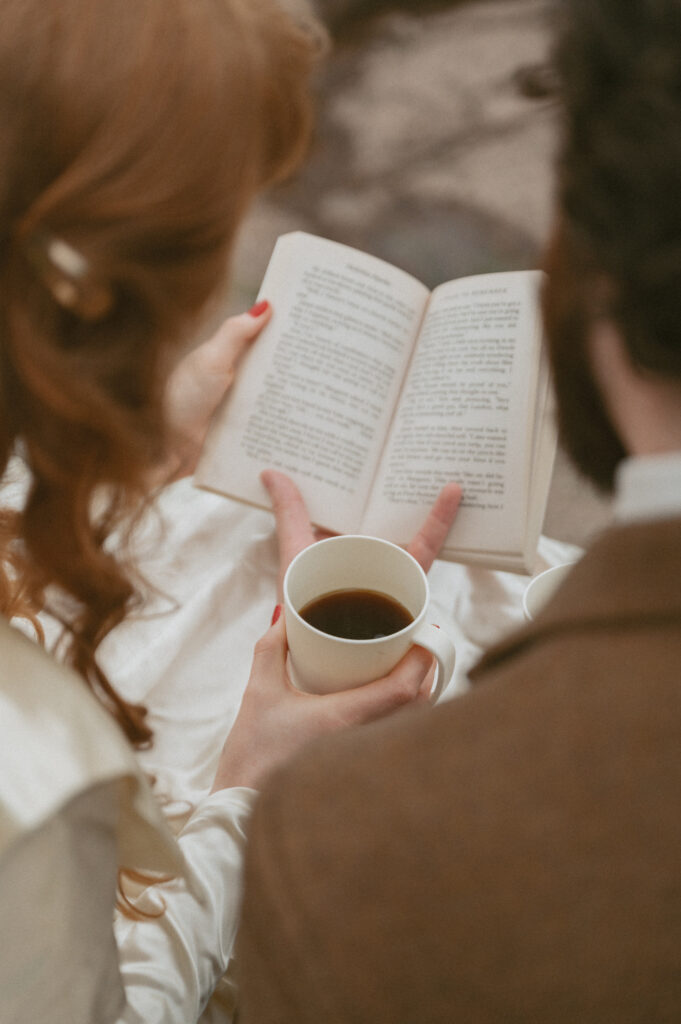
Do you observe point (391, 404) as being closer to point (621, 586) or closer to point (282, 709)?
point (282, 709)

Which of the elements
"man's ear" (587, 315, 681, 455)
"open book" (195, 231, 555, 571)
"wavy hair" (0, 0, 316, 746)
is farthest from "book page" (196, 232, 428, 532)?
"man's ear" (587, 315, 681, 455)

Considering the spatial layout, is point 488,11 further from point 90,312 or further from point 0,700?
point 0,700

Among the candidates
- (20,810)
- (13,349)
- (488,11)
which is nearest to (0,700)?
(20,810)

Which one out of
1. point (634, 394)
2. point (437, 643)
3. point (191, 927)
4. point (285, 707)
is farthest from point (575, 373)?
point (191, 927)

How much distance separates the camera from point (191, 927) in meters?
0.54

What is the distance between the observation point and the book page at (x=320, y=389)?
717 mm

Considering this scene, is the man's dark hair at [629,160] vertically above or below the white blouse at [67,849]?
above

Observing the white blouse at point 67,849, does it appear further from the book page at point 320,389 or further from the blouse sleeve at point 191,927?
the book page at point 320,389

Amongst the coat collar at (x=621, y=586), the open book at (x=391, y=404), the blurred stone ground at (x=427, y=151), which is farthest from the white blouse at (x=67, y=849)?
the blurred stone ground at (x=427, y=151)

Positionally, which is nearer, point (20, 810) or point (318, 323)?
point (20, 810)

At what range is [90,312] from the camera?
1.27 feet

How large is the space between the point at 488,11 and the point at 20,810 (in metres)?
2.01

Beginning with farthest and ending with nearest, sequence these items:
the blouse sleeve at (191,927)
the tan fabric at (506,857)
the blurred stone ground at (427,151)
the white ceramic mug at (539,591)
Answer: the blurred stone ground at (427,151) → the white ceramic mug at (539,591) → the blouse sleeve at (191,927) → the tan fabric at (506,857)

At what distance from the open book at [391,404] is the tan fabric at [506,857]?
36 centimetres
